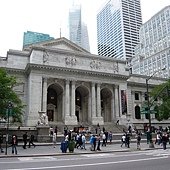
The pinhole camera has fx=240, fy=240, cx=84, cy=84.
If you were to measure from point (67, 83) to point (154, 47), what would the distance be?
83.8m

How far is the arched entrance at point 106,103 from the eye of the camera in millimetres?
57219

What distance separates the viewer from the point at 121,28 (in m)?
160

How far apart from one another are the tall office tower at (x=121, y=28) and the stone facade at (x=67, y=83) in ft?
322

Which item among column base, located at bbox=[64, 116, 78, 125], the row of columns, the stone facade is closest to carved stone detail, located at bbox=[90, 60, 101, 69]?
the stone facade

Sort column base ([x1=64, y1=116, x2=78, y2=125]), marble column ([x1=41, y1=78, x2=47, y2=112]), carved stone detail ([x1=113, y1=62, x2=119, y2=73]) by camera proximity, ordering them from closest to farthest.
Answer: marble column ([x1=41, y1=78, x2=47, y2=112]) < column base ([x1=64, y1=116, x2=78, y2=125]) < carved stone detail ([x1=113, y1=62, x2=119, y2=73])

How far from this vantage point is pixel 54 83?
50.5 m

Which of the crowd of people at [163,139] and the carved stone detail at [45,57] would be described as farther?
the carved stone detail at [45,57]

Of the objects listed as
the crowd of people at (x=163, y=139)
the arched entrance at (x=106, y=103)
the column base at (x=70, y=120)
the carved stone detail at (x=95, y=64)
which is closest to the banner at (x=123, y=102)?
the arched entrance at (x=106, y=103)

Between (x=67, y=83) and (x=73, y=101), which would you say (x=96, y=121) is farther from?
(x=67, y=83)

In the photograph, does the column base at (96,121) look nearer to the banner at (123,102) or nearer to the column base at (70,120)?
the column base at (70,120)

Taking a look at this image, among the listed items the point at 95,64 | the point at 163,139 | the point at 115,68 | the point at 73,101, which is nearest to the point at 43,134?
the point at 163,139

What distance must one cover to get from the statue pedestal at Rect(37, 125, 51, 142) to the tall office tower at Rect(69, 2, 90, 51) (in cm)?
14089

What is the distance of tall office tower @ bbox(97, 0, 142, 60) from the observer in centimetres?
15862

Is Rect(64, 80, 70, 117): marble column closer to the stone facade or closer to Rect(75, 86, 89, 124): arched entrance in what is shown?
the stone facade
